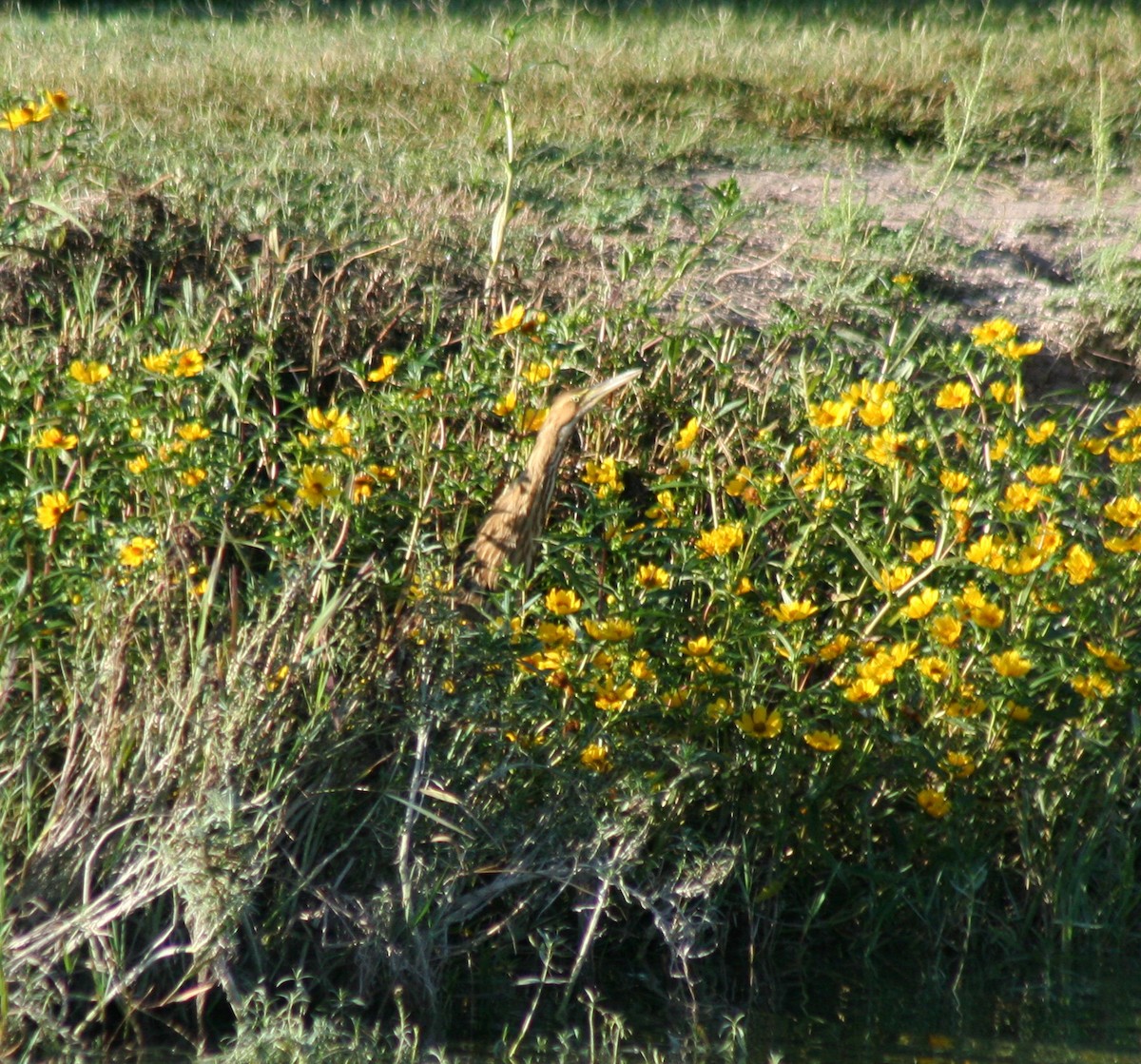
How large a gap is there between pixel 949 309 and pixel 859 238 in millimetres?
463

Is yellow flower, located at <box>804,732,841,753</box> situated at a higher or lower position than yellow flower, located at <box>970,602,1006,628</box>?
lower

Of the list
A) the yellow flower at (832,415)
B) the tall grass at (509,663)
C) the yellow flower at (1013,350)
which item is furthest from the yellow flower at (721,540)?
the yellow flower at (1013,350)

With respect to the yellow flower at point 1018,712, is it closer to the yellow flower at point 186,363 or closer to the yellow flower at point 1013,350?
the yellow flower at point 1013,350

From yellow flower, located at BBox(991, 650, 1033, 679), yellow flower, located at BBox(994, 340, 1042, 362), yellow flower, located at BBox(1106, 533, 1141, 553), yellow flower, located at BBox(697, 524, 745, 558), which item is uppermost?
yellow flower, located at BBox(994, 340, 1042, 362)

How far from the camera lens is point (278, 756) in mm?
3156

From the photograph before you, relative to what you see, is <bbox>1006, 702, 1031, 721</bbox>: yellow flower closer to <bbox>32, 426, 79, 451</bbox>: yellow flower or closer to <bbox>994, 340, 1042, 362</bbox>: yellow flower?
<bbox>994, 340, 1042, 362</bbox>: yellow flower

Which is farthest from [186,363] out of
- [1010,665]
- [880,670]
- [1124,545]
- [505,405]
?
[1124,545]

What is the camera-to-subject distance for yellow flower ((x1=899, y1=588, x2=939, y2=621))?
135 inches

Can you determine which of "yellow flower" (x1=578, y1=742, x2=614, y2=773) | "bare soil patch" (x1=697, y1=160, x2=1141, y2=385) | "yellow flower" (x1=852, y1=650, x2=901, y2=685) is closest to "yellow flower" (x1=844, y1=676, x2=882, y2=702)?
"yellow flower" (x1=852, y1=650, x2=901, y2=685)

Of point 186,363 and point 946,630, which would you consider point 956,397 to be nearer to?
point 946,630

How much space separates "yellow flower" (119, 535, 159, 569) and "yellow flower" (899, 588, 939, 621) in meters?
1.65

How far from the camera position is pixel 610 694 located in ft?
11.1

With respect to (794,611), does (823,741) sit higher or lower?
lower

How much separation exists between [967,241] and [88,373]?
3.81 metres
